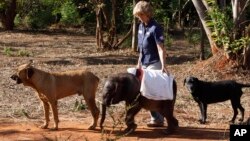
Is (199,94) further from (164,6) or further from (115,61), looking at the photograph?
(164,6)

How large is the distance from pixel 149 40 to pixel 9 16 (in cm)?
1961

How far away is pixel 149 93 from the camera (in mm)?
7719

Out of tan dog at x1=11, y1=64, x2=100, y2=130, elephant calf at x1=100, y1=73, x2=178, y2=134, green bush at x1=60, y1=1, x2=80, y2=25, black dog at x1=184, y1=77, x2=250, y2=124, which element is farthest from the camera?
green bush at x1=60, y1=1, x2=80, y2=25

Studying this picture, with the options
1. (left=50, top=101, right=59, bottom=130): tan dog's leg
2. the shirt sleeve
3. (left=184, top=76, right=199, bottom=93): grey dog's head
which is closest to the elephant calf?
the shirt sleeve

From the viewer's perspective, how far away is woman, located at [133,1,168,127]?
25.3 feet

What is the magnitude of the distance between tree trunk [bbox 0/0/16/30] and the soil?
120 inches

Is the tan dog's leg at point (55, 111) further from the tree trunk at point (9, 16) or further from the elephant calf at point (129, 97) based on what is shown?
the tree trunk at point (9, 16)

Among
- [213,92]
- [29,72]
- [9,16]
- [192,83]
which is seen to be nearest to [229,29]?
[213,92]

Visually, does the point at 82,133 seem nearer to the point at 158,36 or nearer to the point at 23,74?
the point at 23,74

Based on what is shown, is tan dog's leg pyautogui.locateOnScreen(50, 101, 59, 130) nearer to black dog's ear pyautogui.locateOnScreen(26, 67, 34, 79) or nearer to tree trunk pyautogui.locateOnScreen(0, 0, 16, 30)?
black dog's ear pyautogui.locateOnScreen(26, 67, 34, 79)

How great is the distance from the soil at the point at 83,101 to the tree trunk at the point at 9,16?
3.04 meters

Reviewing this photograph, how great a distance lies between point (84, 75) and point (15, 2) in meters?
19.1

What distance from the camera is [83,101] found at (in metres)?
10.7

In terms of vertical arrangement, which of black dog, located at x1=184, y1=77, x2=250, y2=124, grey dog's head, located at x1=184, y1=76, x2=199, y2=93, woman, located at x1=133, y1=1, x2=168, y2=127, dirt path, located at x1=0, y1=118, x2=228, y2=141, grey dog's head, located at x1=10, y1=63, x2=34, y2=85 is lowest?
dirt path, located at x1=0, y1=118, x2=228, y2=141
